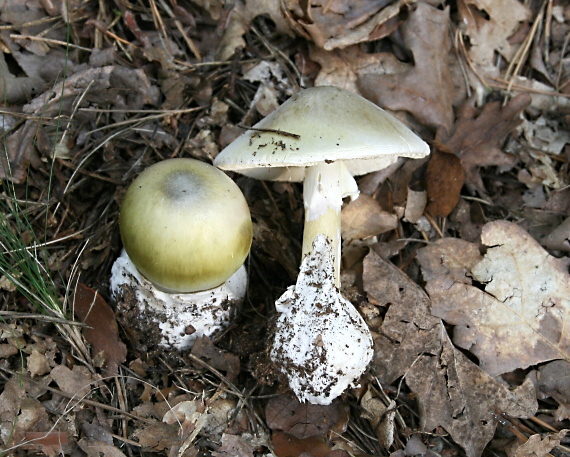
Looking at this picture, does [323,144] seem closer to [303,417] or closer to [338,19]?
[303,417]

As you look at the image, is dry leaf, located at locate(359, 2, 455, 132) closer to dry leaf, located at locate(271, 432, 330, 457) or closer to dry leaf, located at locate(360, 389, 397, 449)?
dry leaf, located at locate(360, 389, 397, 449)

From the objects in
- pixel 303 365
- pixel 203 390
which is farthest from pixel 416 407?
pixel 203 390

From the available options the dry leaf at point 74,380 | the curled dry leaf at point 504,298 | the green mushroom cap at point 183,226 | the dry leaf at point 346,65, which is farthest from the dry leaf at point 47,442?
the dry leaf at point 346,65

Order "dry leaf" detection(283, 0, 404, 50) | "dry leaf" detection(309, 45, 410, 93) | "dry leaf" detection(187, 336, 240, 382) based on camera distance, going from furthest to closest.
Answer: "dry leaf" detection(309, 45, 410, 93) < "dry leaf" detection(283, 0, 404, 50) < "dry leaf" detection(187, 336, 240, 382)

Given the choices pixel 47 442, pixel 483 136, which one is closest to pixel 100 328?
pixel 47 442

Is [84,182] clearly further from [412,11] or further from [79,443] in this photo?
[412,11]

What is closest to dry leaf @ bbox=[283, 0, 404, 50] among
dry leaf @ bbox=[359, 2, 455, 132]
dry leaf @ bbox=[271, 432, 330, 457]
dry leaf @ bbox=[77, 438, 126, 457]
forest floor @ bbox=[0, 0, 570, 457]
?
forest floor @ bbox=[0, 0, 570, 457]

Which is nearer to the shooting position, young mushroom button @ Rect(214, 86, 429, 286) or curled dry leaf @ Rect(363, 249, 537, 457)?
young mushroom button @ Rect(214, 86, 429, 286)
